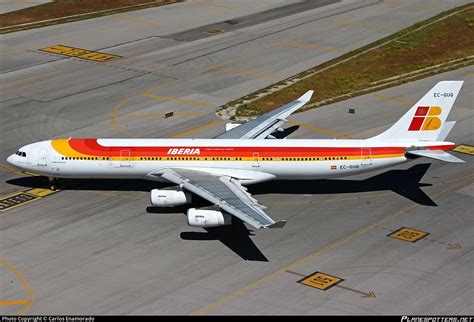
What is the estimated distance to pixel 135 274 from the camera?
191 ft

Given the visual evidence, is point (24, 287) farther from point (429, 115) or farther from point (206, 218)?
point (429, 115)

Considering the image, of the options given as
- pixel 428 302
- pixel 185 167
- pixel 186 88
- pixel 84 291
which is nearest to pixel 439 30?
pixel 186 88

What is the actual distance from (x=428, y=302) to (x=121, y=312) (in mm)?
21485

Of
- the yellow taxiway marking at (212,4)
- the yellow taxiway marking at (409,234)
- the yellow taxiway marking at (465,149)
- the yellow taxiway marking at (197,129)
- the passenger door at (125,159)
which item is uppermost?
the yellow taxiway marking at (212,4)

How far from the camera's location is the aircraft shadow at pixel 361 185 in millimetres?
73188

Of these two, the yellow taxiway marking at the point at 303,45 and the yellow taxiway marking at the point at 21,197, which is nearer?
the yellow taxiway marking at the point at 21,197

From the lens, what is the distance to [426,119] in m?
70.4

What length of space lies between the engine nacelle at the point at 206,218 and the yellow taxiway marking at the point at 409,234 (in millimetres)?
14220

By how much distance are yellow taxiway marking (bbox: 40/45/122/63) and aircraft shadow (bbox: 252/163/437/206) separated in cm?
4982

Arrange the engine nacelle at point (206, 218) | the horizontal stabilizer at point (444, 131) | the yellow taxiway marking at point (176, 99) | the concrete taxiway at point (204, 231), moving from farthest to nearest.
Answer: the yellow taxiway marking at point (176, 99) → the horizontal stabilizer at point (444, 131) → the engine nacelle at point (206, 218) → the concrete taxiway at point (204, 231)

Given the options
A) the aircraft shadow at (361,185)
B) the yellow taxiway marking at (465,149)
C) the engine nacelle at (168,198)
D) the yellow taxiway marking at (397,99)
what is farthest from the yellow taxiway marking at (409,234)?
the yellow taxiway marking at (397,99)

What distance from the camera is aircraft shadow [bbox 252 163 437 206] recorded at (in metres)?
73.2

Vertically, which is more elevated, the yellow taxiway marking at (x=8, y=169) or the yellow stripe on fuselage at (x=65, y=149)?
the yellow stripe on fuselage at (x=65, y=149)

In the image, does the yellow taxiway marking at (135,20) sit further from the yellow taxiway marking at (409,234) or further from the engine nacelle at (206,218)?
the yellow taxiway marking at (409,234)
